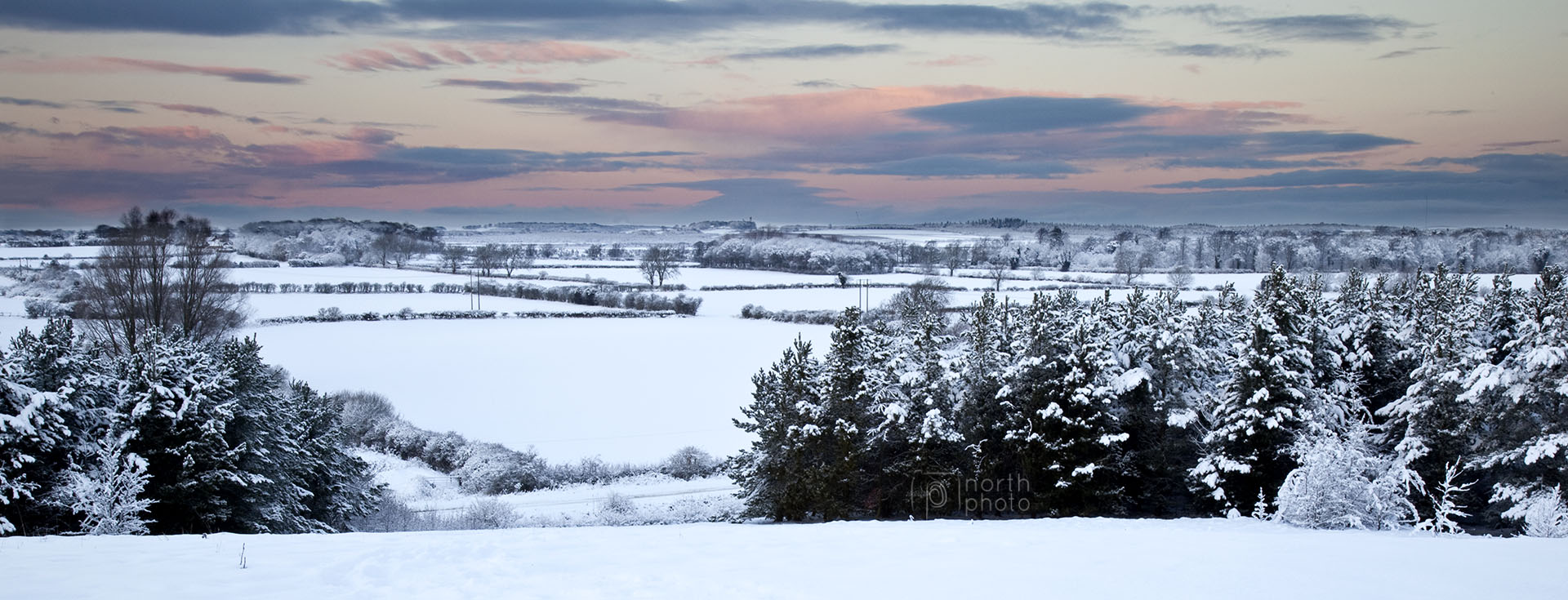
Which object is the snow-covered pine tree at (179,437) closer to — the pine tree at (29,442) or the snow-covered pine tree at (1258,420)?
the pine tree at (29,442)

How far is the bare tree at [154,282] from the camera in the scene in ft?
113

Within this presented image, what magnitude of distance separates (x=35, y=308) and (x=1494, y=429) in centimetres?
7850

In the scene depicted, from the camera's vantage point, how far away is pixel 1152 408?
2102 cm

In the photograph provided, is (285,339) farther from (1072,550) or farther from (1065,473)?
(1072,550)

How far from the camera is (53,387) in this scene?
17.1 m

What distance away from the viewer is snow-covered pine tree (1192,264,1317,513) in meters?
18.8

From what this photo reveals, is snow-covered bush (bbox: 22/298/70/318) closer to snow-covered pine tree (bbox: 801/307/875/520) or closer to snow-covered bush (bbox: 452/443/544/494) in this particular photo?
snow-covered bush (bbox: 452/443/544/494)

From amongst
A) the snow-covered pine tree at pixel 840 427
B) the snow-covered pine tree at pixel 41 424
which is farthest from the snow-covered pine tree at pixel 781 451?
the snow-covered pine tree at pixel 41 424

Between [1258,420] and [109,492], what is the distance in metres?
21.9

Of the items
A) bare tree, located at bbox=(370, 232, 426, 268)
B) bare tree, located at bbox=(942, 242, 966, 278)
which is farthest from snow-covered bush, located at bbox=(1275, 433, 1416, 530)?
bare tree, located at bbox=(370, 232, 426, 268)

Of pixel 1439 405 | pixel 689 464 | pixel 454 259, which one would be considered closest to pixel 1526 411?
pixel 1439 405

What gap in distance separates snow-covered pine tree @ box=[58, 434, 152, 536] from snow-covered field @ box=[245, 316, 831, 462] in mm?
19318

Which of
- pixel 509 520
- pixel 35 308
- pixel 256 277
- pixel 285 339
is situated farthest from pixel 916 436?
pixel 256 277

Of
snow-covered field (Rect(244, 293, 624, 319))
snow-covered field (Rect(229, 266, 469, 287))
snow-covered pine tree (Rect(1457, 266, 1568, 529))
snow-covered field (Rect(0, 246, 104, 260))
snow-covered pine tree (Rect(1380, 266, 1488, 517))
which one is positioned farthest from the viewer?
snow-covered field (Rect(0, 246, 104, 260))
